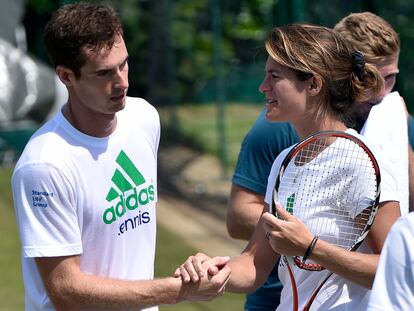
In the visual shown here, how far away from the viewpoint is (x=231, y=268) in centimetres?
358

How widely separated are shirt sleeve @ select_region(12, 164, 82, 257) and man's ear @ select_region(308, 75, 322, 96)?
0.87 meters

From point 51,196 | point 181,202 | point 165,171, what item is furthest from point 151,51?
point 51,196

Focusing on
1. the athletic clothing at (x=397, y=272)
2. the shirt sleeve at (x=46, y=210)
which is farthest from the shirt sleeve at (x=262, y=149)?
the athletic clothing at (x=397, y=272)

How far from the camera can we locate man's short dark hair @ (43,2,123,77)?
3461 mm

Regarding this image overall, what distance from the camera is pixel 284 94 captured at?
337 centimetres

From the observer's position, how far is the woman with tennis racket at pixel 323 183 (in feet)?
10.2

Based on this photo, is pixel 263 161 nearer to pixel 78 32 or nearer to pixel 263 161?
pixel 263 161

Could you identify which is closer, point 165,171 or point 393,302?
point 393,302

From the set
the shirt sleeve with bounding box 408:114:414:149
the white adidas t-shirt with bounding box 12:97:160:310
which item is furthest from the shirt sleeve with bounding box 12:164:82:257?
the shirt sleeve with bounding box 408:114:414:149

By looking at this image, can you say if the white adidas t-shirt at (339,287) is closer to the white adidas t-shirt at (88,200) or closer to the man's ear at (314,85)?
the man's ear at (314,85)

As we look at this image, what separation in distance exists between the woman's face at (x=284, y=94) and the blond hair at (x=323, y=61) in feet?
0.10

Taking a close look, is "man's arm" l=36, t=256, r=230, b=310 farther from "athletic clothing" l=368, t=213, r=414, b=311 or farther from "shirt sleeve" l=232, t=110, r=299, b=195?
"athletic clothing" l=368, t=213, r=414, b=311

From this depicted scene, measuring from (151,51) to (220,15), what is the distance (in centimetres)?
190

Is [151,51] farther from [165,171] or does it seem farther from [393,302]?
[393,302]
